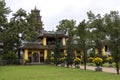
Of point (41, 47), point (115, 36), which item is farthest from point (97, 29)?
point (115, 36)

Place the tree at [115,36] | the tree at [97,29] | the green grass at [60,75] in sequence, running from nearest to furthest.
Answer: the green grass at [60,75], the tree at [115,36], the tree at [97,29]

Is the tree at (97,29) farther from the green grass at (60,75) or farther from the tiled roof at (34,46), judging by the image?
the green grass at (60,75)

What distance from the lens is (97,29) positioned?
57531 mm

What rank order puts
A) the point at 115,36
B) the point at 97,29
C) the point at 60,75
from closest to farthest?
the point at 60,75 → the point at 115,36 → the point at 97,29

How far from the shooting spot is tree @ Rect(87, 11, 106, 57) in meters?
54.5

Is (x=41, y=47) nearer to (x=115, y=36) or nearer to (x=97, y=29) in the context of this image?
(x=97, y=29)

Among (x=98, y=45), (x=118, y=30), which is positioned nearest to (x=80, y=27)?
(x=118, y=30)

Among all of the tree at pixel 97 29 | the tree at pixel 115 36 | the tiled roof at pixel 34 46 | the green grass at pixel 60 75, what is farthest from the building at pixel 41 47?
the tree at pixel 115 36

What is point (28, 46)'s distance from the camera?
57.9 metres

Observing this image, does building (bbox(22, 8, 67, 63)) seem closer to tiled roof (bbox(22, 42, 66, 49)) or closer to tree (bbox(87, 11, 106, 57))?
tiled roof (bbox(22, 42, 66, 49))

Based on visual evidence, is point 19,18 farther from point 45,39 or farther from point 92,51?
point 92,51

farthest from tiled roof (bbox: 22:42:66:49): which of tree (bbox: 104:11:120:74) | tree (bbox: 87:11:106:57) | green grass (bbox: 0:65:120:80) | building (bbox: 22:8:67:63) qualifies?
tree (bbox: 104:11:120:74)

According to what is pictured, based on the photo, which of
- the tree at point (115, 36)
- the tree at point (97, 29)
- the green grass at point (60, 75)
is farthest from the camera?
the tree at point (97, 29)

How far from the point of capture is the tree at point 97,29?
179ft
